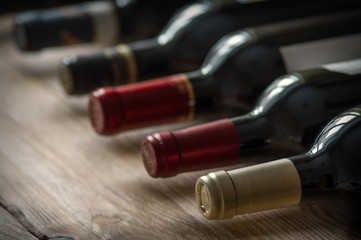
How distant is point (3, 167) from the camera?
85 cm

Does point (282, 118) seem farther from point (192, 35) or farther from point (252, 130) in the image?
point (192, 35)

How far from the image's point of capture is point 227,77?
87cm

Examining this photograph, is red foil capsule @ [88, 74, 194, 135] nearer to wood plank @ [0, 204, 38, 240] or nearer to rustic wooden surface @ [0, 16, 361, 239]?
rustic wooden surface @ [0, 16, 361, 239]

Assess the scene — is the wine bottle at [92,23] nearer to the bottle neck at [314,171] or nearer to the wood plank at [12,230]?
the wood plank at [12,230]

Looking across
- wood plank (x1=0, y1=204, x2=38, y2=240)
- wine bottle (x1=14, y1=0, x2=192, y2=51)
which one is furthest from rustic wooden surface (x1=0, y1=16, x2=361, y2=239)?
wine bottle (x1=14, y1=0, x2=192, y2=51)

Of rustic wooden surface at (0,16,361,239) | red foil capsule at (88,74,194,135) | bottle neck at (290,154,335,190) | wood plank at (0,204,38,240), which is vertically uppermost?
red foil capsule at (88,74,194,135)

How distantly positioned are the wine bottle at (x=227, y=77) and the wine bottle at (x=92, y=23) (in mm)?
258

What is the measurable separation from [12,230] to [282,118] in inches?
13.1

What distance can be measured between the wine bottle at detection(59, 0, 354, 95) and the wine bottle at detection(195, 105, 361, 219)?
0.36m

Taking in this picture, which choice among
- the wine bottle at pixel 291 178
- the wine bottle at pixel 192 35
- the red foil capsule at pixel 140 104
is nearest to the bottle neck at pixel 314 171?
the wine bottle at pixel 291 178

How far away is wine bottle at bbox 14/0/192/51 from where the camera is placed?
110 cm

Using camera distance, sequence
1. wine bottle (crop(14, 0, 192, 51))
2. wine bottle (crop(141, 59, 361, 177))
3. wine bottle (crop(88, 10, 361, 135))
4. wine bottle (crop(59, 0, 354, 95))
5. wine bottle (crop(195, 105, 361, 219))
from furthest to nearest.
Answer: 1. wine bottle (crop(14, 0, 192, 51))
2. wine bottle (crop(59, 0, 354, 95))
3. wine bottle (crop(88, 10, 361, 135))
4. wine bottle (crop(141, 59, 361, 177))
5. wine bottle (crop(195, 105, 361, 219))

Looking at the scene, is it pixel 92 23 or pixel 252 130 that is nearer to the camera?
pixel 252 130

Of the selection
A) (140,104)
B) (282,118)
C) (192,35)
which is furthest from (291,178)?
(192,35)
